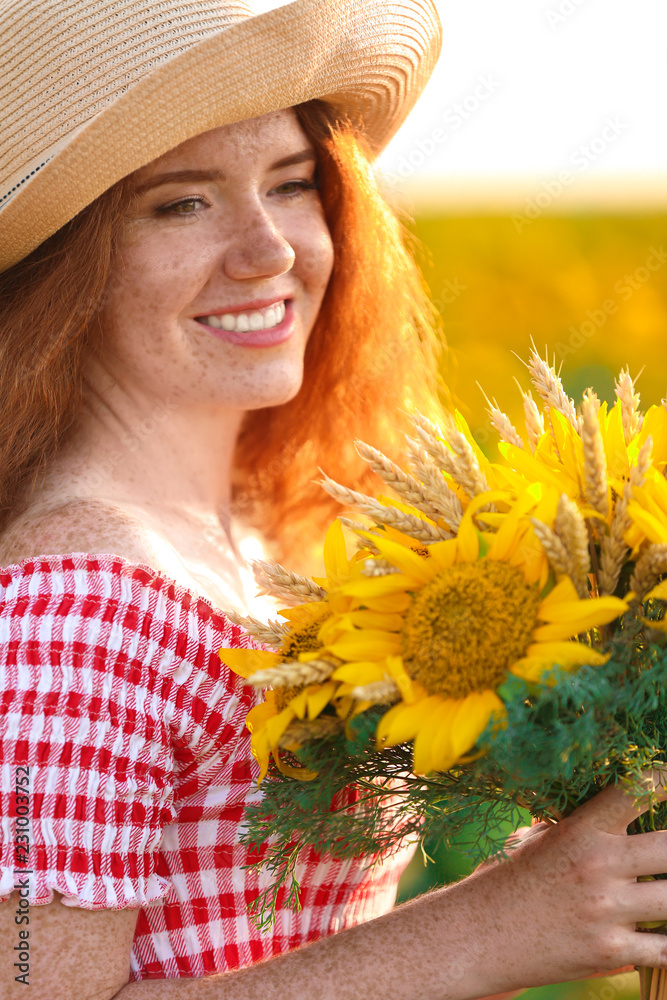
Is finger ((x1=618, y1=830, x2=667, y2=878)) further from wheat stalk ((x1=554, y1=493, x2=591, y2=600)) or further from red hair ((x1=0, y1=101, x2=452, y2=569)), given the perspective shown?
red hair ((x1=0, y1=101, x2=452, y2=569))

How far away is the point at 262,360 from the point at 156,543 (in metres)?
0.37

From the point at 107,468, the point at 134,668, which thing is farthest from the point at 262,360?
the point at 134,668

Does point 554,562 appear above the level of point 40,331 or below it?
below

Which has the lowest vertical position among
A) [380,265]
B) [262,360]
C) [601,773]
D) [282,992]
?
[282,992]

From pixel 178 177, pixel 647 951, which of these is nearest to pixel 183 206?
pixel 178 177

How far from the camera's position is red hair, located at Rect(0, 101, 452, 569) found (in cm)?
126

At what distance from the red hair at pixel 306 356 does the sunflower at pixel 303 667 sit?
0.56m

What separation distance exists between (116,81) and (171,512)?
2.06ft

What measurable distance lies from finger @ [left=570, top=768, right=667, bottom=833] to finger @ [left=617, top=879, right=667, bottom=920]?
2.4 inches

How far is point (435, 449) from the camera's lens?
0.79m

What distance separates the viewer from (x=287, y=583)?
867mm

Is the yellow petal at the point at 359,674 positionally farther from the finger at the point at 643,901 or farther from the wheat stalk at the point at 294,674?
the finger at the point at 643,901

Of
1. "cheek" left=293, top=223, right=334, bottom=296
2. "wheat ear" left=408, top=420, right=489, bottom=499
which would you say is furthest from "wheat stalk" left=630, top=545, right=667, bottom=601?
"cheek" left=293, top=223, right=334, bottom=296

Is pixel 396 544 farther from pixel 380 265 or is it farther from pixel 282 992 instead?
pixel 380 265
